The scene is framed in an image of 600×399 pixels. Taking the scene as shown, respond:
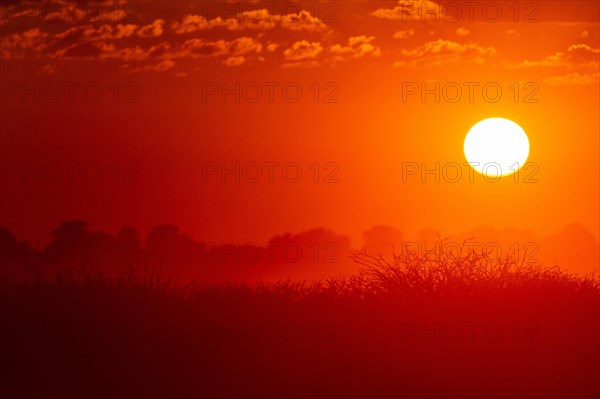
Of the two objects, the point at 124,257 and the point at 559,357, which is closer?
the point at 559,357

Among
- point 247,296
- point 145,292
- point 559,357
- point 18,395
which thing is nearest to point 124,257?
point 145,292

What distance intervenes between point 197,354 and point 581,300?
19.1 feet

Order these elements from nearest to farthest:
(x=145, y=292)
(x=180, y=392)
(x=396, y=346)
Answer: (x=180, y=392) < (x=396, y=346) < (x=145, y=292)

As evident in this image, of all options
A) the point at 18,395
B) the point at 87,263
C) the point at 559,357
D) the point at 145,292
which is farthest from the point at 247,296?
the point at 559,357

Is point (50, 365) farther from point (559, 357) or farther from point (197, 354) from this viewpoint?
point (559, 357)

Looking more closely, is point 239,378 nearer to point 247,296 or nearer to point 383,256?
point 247,296

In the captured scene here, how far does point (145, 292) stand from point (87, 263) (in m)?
1.23

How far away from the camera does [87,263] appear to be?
13766mm

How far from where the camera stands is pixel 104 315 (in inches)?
492

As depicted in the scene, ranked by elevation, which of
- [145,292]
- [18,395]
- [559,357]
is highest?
[145,292]

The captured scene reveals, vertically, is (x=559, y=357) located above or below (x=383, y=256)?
Answer: below

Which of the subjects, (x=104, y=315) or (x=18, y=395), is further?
(x=104, y=315)

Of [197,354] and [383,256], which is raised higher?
[383,256]

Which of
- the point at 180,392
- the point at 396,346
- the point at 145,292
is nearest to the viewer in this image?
the point at 180,392
